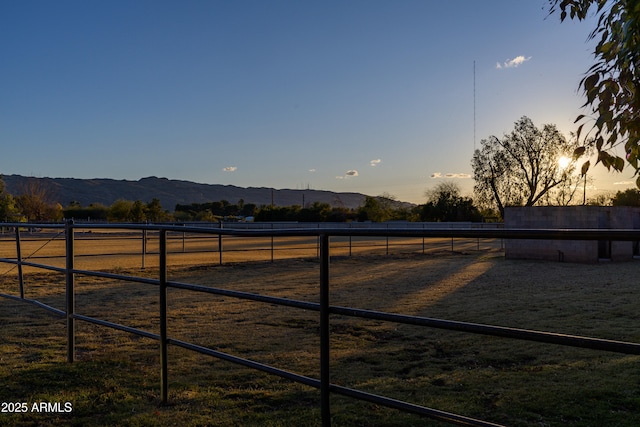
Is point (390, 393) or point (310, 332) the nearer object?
point (390, 393)

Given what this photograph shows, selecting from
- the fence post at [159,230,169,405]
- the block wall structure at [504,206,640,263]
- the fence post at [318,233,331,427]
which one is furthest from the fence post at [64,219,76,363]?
the block wall structure at [504,206,640,263]

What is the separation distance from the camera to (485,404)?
4.11 m

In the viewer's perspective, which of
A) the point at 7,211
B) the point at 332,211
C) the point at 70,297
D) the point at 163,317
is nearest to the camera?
the point at 163,317

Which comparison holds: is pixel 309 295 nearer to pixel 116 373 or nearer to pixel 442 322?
pixel 116 373

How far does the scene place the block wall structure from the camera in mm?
20531

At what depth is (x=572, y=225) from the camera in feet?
67.6

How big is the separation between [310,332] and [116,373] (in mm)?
2802

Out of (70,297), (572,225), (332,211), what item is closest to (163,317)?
(70,297)

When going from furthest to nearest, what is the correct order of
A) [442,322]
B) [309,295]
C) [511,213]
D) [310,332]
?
1. [511,213]
2. [309,295]
3. [310,332]
4. [442,322]

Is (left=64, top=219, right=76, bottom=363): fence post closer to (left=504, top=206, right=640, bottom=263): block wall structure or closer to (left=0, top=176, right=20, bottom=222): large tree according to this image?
(left=504, top=206, right=640, bottom=263): block wall structure

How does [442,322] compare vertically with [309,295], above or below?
above

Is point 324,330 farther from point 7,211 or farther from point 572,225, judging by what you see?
point 7,211

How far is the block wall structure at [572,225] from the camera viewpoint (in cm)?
2053

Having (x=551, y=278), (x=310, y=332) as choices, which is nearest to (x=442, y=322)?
(x=310, y=332)
